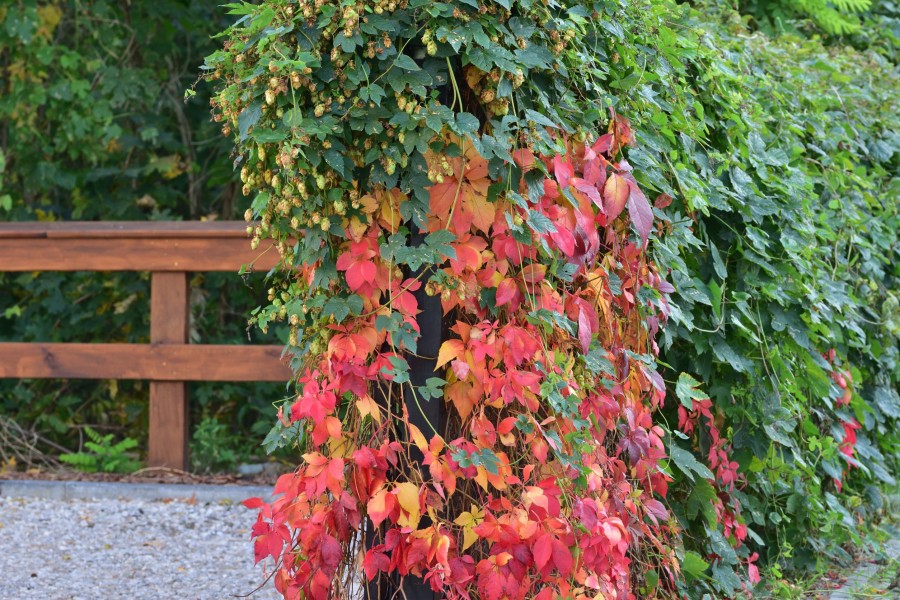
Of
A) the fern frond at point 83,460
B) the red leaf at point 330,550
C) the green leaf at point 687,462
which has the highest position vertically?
the red leaf at point 330,550

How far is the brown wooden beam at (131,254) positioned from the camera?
5.24 m

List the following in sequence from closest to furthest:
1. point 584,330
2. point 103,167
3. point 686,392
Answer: point 584,330 < point 686,392 < point 103,167

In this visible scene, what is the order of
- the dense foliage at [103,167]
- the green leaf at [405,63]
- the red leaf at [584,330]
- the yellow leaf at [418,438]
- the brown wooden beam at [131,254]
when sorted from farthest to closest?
1. the dense foliage at [103,167]
2. the brown wooden beam at [131,254]
3. the red leaf at [584,330]
4. the yellow leaf at [418,438]
5. the green leaf at [405,63]

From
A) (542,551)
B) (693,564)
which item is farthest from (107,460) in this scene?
(542,551)

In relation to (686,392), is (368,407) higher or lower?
higher

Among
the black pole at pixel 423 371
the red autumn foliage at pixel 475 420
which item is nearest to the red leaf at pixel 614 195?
the red autumn foliage at pixel 475 420

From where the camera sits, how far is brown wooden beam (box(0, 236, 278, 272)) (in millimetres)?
5242

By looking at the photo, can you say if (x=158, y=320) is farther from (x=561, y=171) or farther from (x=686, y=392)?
(x=561, y=171)

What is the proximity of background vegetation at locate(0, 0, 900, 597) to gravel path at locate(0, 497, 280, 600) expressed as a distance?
1185 millimetres

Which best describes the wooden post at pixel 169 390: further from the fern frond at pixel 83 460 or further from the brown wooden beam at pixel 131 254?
the fern frond at pixel 83 460

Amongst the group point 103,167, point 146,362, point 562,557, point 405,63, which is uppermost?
point 405,63

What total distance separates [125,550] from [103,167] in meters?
3.27

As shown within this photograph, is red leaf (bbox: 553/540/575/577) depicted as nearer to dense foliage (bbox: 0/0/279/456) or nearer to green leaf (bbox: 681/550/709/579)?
green leaf (bbox: 681/550/709/579)

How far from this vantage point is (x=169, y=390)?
5.39 meters
